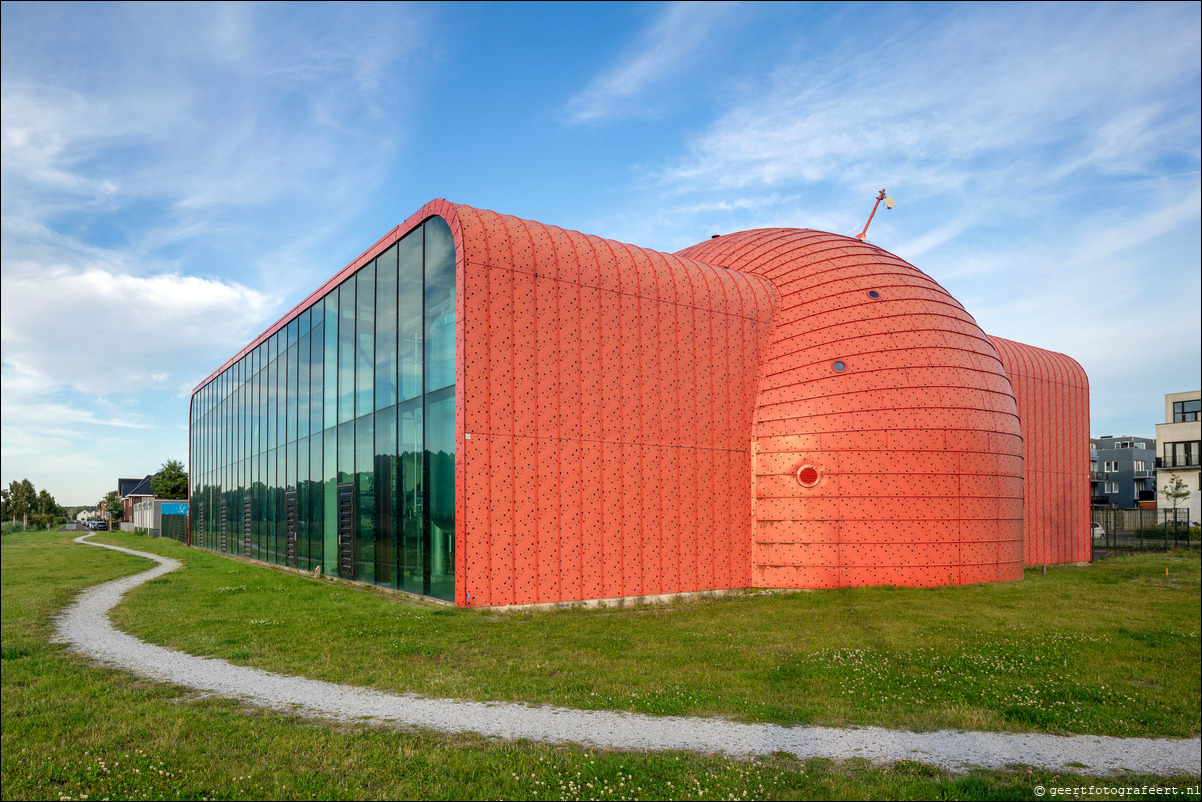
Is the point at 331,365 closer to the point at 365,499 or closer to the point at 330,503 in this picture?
the point at 330,503

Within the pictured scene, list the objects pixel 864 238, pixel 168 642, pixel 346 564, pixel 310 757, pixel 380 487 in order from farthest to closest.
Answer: pixel 864 238, pixel 346 564, pixel 380 487, pixel 168 642, pixel 310 757

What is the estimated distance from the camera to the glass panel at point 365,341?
24.8 m

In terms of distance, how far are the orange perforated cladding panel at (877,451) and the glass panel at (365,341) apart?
1266 centimetres

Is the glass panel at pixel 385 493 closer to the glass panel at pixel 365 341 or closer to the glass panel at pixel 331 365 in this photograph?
the glass panel at pixel 365 341

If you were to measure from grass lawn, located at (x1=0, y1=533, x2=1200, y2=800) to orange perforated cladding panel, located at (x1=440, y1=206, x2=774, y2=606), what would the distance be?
1.94m

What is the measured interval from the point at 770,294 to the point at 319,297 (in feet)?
55.5

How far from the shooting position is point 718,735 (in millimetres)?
8633

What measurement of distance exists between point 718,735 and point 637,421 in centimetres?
1380

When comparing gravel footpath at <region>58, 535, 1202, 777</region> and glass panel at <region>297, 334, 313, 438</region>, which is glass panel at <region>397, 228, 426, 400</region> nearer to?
glass panel at <region>297, 334, 313, 438</region>

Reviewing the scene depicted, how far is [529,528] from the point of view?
19547mm

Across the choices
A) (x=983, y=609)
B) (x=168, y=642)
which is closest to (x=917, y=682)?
(x=983, y=609)

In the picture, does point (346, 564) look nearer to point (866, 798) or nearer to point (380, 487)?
point (380, 487)

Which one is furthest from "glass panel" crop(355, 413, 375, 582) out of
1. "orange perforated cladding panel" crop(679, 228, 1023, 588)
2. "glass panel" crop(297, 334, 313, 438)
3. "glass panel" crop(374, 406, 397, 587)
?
"orange perforated cladding panel" crop(679, 228, 1023, 588)

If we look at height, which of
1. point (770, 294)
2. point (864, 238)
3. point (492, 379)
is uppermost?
point (864, 238)
